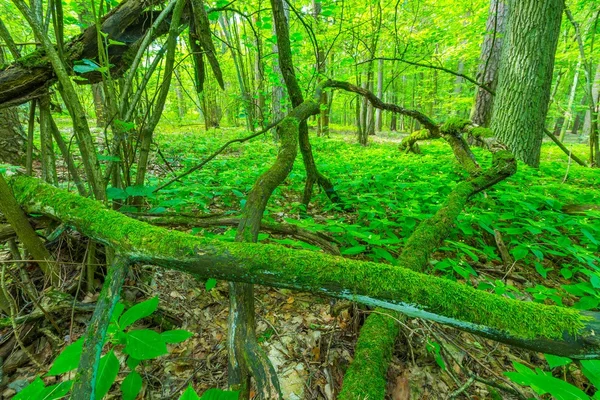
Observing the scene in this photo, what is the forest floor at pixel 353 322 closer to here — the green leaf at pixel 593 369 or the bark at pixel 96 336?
the green leaf at pixel 593 369

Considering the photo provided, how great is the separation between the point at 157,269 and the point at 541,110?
5.91 metres

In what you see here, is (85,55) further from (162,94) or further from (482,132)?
(482,132)

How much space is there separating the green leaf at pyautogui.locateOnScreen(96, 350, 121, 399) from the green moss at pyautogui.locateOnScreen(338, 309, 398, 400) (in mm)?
842

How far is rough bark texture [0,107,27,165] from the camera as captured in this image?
3.34 meters

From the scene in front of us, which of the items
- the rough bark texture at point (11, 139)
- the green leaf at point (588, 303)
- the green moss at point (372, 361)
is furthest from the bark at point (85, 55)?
the green leaf at point (588, 303)

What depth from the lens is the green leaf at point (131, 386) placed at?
108 centimetres

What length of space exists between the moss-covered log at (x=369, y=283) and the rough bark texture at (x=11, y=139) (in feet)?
12.6

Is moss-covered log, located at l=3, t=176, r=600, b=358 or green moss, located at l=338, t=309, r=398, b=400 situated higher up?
moss-covered log, located at l=3, t=176, r=600, b=358

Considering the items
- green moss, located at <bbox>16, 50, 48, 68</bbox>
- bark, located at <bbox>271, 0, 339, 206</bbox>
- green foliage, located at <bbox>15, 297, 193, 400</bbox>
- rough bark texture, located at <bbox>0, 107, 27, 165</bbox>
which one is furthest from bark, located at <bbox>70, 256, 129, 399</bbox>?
rough bark texture, located at <bbox>0, 107, 27, 165</bbox>

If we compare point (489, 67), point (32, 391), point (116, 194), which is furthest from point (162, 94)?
point (489, 67)

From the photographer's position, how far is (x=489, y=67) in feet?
20.4

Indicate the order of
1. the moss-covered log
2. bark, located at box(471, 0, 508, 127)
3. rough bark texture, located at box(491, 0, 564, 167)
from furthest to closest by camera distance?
bark, located at box(471, 0, 508, 127) → rough bark texture, located at box(491, 0, 564, 167) → the moss-covered log

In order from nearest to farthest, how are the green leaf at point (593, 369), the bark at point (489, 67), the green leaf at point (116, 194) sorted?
the green leaf at point (593, 369) < the green leaf at point (116, 194) < the bark at point (489, 67)

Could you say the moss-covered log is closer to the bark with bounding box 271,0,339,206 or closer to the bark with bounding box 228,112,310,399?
the bark with bounding box 228,112,310,399
